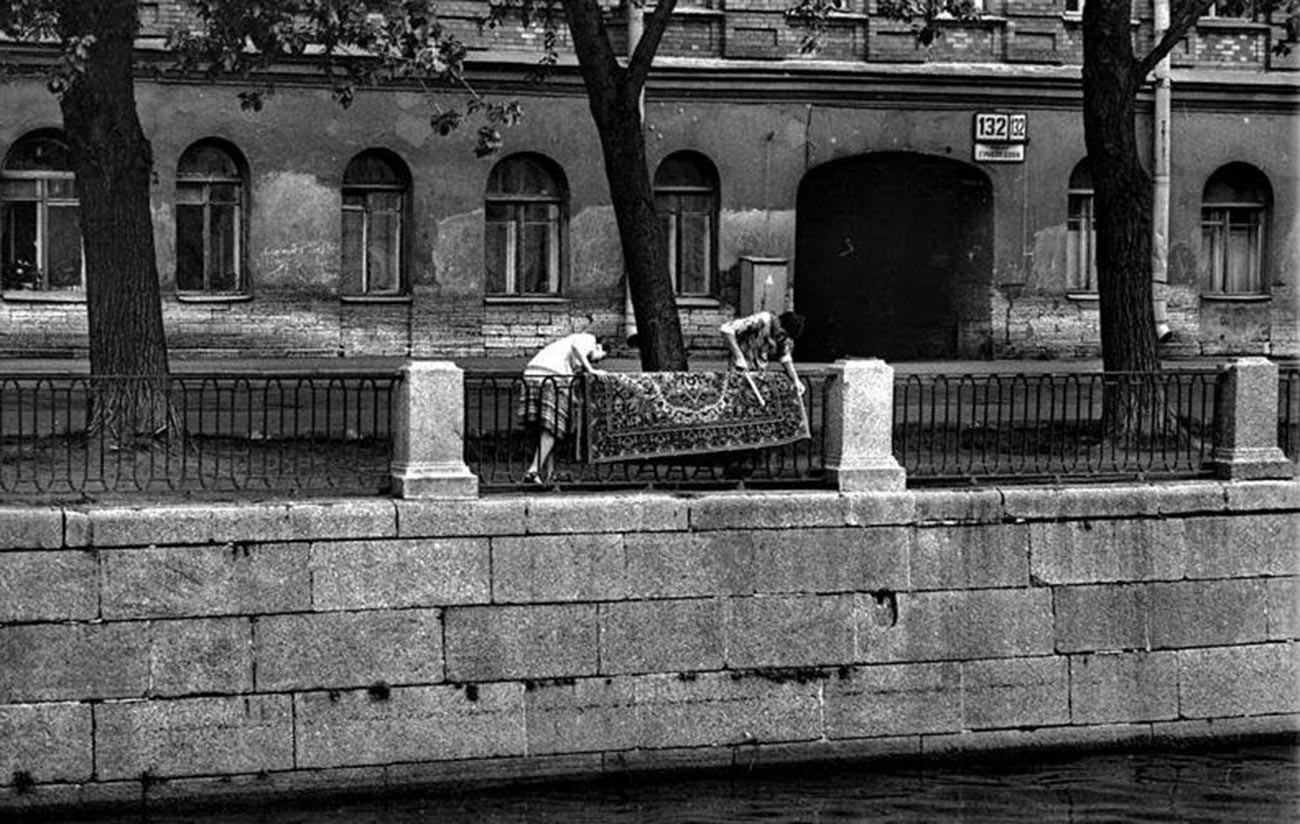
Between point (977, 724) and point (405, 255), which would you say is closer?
point (977, 724)

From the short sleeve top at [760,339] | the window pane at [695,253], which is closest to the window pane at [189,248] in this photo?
the window pane at [695,253]

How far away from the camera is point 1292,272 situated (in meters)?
29.7

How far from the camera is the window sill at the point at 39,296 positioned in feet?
82.3

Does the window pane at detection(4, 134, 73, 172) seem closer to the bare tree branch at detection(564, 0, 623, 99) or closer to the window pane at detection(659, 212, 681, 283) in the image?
the window pane at detection(659, 212, 681, 283)

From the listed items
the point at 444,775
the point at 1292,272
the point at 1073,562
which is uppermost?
the point at 1292,272

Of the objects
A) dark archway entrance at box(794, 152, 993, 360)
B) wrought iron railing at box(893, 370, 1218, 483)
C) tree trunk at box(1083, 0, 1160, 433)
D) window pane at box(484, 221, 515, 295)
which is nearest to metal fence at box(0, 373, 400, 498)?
wrought iron railing at box(893, 370, 1218, 483)

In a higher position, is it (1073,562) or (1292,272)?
(1292,272)

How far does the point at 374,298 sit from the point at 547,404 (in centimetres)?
1199

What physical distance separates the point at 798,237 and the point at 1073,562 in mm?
14143

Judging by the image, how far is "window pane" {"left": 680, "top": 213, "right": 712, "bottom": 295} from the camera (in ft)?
90.6


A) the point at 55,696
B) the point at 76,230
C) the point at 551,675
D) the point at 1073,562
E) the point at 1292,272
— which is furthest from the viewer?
the point at 1292,272

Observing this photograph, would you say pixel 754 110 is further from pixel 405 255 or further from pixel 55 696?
pixel 55 696

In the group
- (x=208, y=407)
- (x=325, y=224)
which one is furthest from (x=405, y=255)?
(x=208, y=407)

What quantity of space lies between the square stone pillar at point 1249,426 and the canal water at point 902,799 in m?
1.83
